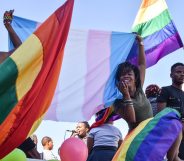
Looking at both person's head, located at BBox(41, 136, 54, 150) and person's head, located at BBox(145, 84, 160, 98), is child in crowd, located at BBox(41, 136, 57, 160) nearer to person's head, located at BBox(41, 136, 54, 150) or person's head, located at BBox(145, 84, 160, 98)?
person's head, located at BBox(41, 136, 54, 150)

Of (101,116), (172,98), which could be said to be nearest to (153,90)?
(172,98)

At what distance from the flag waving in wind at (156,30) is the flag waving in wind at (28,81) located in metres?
2.57

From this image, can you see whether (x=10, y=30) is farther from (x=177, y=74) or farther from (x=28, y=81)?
(x=177, y=74)

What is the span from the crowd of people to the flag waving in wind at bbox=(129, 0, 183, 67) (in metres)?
0.80

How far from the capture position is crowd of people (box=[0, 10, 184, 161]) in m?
3.48

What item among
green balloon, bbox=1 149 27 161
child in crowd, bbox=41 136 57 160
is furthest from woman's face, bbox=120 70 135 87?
child in crowd, bbox=41 136 57 160

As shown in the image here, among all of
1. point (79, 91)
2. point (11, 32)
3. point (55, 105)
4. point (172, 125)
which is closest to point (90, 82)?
point (79, 91)

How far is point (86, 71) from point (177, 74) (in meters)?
0.91

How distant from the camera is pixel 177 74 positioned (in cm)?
469

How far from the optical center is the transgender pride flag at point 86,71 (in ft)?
14.0

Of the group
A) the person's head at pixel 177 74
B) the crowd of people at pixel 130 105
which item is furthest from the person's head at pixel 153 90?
the person's head at pixel 177 74

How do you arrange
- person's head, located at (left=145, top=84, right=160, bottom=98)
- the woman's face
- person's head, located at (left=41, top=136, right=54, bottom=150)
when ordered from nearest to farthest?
the woman's face < person's head, located at (left=145, top=84, right=160, bottom=98) < person's head, located at (left=41, top=136, right=54, bottom=150)

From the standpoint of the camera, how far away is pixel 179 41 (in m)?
5.70

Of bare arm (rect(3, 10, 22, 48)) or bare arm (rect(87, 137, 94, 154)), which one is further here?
bare arm (rect(87, 137, 94, 154))
